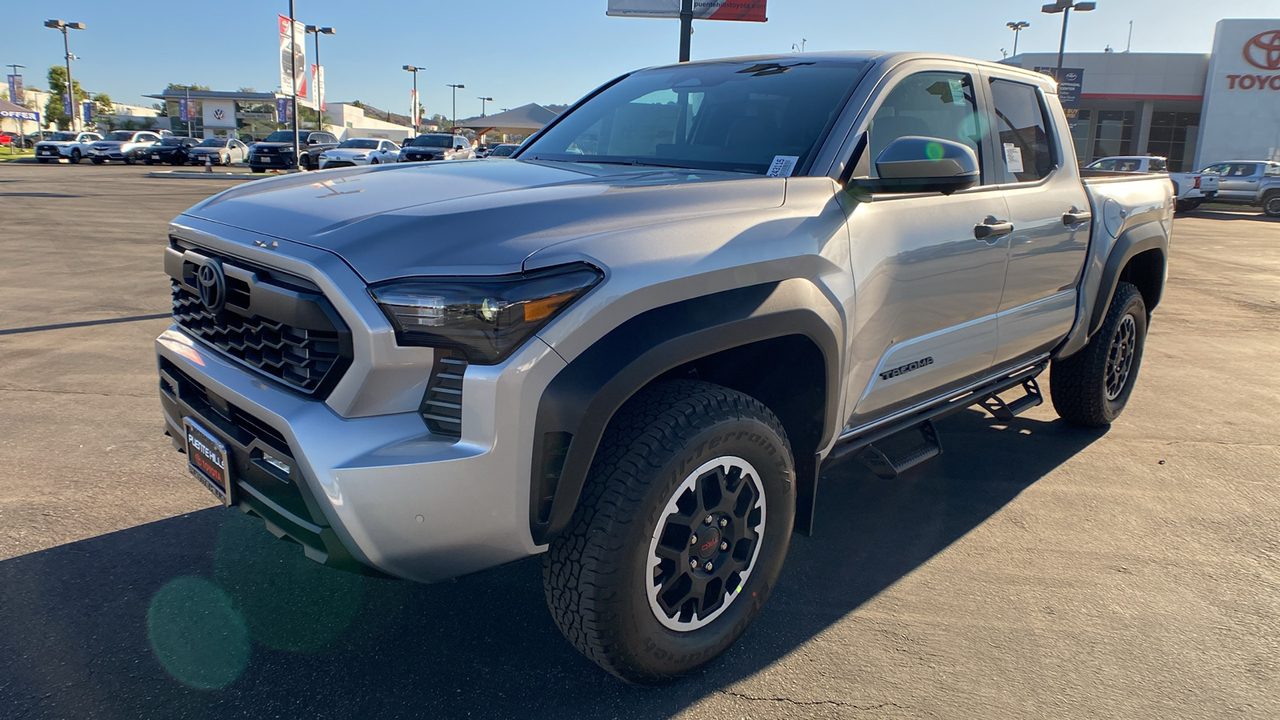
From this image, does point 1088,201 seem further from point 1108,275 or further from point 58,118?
point 58,118

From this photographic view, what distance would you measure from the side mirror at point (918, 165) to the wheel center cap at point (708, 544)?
4.09 feet

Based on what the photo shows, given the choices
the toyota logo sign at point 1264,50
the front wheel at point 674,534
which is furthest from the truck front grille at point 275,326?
the toyota logo sign at point 1264,50

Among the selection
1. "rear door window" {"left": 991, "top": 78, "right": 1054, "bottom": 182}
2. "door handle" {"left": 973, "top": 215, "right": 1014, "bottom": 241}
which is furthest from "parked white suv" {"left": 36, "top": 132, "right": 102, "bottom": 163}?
"door handle" {"left": 973, "top": 215, "right": 1014, "bottom": 241}

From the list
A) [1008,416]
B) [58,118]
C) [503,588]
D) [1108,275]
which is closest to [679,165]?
[503,588]

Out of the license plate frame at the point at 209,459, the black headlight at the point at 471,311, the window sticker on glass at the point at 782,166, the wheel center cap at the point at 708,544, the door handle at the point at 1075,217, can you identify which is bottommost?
the wheel center cap at the point at 708,544

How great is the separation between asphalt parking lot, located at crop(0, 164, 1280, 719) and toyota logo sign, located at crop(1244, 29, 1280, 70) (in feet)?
128

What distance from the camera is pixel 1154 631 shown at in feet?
9.87

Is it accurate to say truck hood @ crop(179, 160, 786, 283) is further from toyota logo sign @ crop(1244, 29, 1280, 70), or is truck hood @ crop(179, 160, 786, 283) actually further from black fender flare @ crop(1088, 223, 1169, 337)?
toyota logo sign @ crop(1244, 29, 1280, 70)

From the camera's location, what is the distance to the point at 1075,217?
409 centimetres

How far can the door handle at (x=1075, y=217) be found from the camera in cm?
403

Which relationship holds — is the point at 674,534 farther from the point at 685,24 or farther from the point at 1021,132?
the point at 685,24

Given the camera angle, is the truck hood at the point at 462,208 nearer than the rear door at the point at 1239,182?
Yes

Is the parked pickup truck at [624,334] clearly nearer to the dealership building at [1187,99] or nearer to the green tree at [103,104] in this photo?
the dealership building at [1187,99]

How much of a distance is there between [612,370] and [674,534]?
2.00 ft
